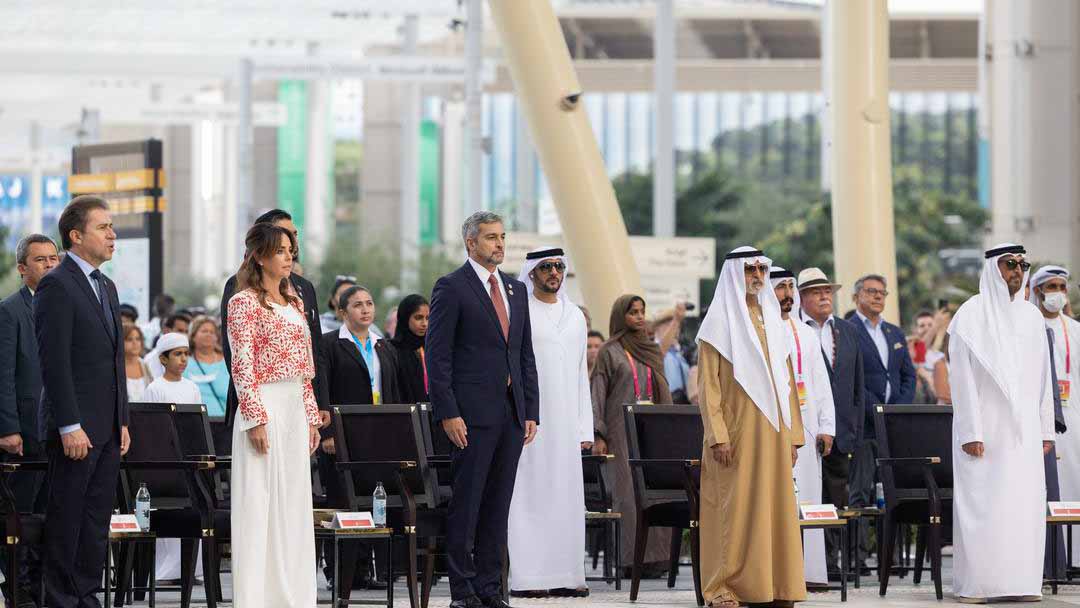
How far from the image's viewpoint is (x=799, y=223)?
1613 inches

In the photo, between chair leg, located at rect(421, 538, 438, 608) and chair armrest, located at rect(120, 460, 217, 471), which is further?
chair leg, located at rect(421, 538, 438, 608)

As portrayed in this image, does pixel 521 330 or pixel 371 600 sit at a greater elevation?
pixel 521 330

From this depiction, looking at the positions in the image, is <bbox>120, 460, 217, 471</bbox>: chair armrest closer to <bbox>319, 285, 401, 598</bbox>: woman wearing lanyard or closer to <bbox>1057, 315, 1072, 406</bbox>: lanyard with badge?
<bbox>319, 285, 401, 598</bbox>: woman wearing lanyard

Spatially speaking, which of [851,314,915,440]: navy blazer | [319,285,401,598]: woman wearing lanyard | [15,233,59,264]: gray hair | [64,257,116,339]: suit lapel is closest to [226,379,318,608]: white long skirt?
[64,257,116,339]: suit lapel

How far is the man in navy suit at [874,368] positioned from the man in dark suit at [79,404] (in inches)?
223

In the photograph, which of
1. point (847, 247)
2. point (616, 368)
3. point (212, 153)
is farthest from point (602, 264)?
point (212, 153)

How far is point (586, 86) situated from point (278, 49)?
22.4 meters

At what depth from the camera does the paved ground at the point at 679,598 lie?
1009 centimetres

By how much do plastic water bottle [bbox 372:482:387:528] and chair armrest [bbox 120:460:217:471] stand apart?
30.4 inches

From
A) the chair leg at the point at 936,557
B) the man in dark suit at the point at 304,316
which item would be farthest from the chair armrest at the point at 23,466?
the chair leg at the point at 936,557

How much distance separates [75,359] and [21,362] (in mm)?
1389

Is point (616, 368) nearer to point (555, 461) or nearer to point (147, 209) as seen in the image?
point (555, 461)

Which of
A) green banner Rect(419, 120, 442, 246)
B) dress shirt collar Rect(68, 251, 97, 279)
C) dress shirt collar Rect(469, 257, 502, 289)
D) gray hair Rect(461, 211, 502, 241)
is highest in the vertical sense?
green banner Rect(419, 120, 442, 246)

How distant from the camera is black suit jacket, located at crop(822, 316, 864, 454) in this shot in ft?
38.7
